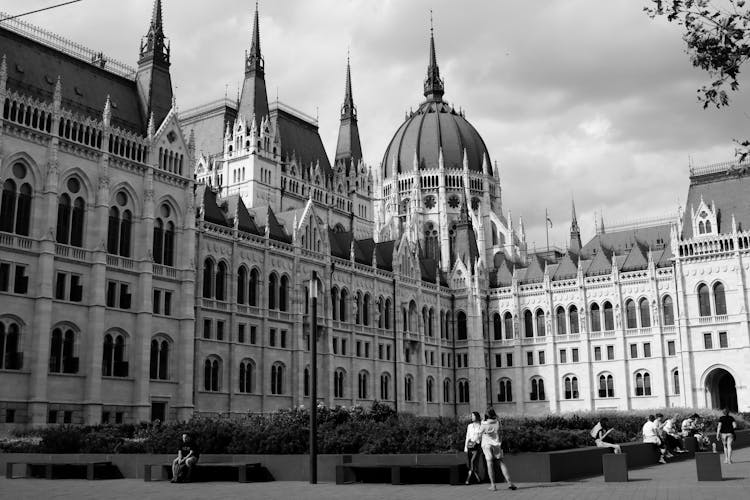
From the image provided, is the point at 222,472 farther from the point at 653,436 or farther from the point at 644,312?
the point at 644,312

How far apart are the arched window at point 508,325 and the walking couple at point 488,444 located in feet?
231

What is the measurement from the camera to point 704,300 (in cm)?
8112

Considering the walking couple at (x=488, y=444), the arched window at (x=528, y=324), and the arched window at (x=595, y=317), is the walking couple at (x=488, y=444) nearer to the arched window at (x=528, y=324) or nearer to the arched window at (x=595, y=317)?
the arched window at (x=595, y=317)

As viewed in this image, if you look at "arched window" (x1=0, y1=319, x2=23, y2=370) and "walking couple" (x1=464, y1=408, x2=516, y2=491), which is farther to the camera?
"arched window" (x1=0, y1=319, x2=23, y2=370)

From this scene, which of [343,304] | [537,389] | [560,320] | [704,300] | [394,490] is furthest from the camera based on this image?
[537,389]

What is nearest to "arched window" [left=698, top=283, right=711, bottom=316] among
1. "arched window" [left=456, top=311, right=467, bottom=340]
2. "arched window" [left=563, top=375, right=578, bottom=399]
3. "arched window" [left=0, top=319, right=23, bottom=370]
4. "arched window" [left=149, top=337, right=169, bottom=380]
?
"arched window" [left=563, top=375, right=578, bottom=399]

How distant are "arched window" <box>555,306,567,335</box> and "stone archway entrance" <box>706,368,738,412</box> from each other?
16.1m

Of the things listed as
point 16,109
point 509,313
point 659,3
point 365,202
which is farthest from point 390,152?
point 659,3

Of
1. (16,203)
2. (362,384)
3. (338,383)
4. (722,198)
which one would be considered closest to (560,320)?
(722,198)

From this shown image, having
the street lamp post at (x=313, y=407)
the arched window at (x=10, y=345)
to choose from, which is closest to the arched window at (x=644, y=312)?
the arched window at (x=10, y=345)

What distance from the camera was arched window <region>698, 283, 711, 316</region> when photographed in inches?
3184

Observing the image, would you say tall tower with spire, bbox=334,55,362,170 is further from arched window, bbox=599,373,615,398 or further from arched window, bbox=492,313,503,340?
arched window, bbox=599,373,615,398

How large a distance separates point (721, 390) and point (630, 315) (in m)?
11.1

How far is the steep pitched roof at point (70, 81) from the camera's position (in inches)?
2098
